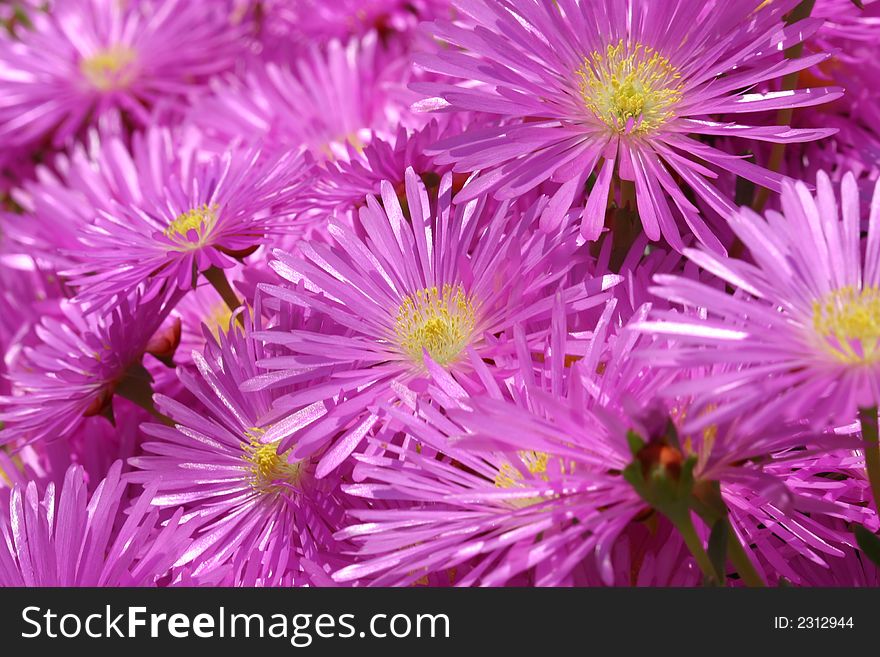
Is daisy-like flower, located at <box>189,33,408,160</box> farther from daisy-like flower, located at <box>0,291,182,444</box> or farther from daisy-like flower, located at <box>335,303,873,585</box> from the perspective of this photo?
daisy-like flower, located at <box>335,303,873,585</box>

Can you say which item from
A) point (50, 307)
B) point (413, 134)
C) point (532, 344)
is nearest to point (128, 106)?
point (50, 307)

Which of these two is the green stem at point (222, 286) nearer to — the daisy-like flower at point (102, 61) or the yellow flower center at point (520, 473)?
the yellow flower center at point (520, 473)

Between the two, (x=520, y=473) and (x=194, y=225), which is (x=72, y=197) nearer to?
(x=194, y=225)

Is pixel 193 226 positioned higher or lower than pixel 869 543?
higher

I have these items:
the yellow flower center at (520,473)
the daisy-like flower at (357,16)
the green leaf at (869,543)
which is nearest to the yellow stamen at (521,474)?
the yellow flower center at (520,473)

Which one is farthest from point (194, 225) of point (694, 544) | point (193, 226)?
point (694, 544)
